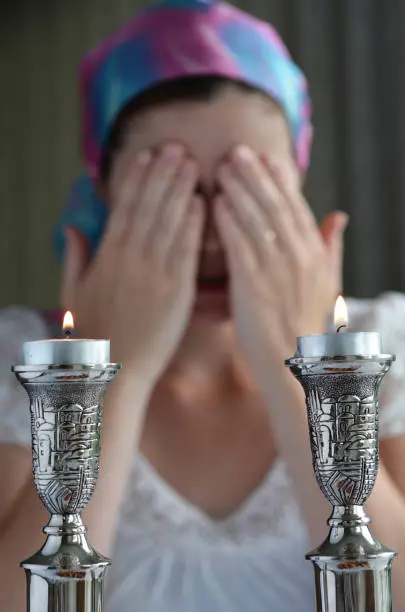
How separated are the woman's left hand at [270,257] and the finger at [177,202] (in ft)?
0.10

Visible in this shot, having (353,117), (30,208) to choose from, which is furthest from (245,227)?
(30,208)

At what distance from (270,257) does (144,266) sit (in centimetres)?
13

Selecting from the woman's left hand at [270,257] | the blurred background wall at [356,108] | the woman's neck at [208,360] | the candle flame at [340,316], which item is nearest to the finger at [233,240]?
the woman's left hand at [270,257]

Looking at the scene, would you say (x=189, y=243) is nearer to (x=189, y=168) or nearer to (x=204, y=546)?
(x=189, y=168)

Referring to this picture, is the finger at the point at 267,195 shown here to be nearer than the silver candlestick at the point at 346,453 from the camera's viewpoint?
No

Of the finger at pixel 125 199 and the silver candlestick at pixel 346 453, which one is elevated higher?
the finger at pixel 125 199

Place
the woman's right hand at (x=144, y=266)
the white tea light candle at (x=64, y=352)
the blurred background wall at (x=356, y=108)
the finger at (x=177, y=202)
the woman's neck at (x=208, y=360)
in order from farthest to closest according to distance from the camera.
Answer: the blurred background wall at (x=356, y=108) < the woman's neck at (x=208, y=360) < the finger at (x=177, y=202) < the woman's right hand at (x=144, y=266) < the white tea light candle at (x=64, y=352)

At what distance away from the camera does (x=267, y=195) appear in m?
0.94

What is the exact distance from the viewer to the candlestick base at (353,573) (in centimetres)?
36

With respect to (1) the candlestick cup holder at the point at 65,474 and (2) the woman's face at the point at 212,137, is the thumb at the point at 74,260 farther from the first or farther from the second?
(1) the candlestick cup holder at the point at 65,474

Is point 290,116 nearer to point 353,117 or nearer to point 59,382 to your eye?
point 59,382

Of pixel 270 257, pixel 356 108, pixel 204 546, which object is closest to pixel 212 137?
pixel 270 257

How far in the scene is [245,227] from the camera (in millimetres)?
923

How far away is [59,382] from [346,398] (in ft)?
0.39
